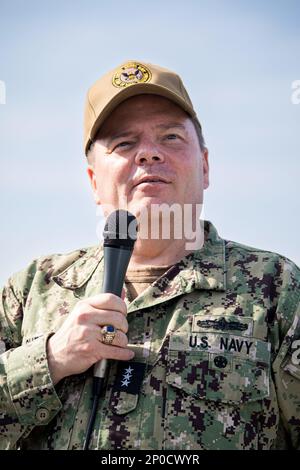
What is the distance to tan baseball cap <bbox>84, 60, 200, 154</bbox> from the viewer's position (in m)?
3.96

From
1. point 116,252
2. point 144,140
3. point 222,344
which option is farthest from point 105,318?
point 144,140

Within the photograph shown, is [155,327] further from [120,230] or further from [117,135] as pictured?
[117,135]

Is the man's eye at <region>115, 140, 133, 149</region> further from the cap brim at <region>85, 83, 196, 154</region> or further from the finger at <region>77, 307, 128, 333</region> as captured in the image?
the finger at <region>77, 307, 128, 333</region>

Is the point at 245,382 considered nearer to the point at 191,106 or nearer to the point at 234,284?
the point at 234,284

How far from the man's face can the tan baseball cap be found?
2.1 inches

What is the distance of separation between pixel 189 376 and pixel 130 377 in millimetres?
297

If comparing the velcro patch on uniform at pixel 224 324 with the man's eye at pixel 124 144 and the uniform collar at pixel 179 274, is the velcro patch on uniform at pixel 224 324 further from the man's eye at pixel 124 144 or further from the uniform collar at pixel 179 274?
the man's eye at pixel 124 144

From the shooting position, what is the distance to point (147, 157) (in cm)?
380

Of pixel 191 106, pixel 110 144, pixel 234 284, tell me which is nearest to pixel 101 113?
pixel 110 144

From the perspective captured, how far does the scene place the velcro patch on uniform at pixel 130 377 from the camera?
3.25 metres

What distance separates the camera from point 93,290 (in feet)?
12.5

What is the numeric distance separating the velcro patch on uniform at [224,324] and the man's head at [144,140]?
76 centimetres

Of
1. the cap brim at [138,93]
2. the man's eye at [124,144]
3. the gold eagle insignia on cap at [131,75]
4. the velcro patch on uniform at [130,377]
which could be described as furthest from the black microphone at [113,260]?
the gold eagle insignia on cap at [131,75]

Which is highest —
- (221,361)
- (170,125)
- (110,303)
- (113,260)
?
(170,125)
